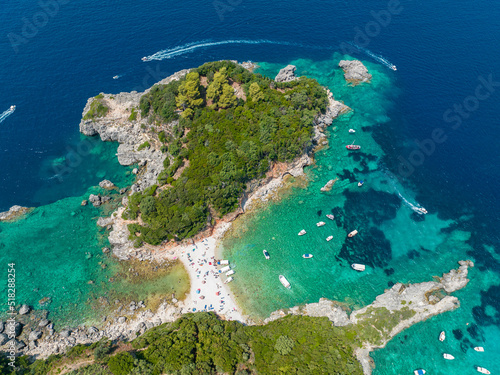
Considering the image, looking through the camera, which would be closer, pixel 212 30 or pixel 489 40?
pixel 489 40

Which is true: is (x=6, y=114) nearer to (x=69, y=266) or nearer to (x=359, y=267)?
(x=69, y=266)

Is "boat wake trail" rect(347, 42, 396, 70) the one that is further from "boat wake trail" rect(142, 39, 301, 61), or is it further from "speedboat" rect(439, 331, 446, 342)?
"speedboat" rect(439, 331, 446, 342)

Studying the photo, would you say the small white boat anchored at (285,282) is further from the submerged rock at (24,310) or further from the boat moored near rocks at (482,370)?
the submerged rock at (24,310)

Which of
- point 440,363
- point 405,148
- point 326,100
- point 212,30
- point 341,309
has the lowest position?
point 440,363

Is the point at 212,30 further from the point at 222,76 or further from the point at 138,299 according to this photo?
the point at 138,299

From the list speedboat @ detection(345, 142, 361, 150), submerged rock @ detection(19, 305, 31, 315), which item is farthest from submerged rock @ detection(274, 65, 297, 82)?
submerged rock @ detection(19, 305, 31, 315)

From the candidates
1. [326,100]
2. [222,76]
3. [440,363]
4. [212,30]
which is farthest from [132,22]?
[440,363]
